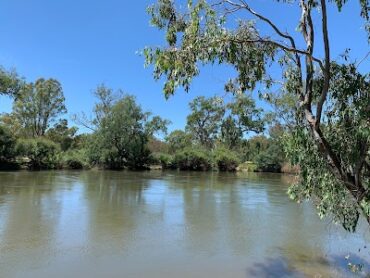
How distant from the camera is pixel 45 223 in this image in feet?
41.4

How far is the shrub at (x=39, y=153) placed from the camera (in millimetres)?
43791

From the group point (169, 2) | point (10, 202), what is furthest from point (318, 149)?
point (10, 202)

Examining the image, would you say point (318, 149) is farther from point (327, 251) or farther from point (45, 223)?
point (45, 223)

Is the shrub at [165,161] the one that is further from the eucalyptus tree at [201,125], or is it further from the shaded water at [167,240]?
the shaded water at [167,240]

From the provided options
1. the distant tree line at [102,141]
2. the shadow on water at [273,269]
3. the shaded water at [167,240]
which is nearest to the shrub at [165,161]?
the distant tree line at [102,141]

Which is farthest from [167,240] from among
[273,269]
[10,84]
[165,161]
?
[165,161]

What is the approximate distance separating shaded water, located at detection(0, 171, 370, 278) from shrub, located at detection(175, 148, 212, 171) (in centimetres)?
3822

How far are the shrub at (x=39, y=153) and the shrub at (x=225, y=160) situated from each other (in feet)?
72.0

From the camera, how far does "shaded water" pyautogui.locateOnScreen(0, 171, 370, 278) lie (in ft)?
27.0

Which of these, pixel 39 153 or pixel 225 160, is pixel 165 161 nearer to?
pixel 225 160

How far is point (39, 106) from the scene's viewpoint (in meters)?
58.8

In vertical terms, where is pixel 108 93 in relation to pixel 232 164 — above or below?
above

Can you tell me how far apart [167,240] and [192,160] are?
45955 millimetres

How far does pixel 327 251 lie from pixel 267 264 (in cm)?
217
